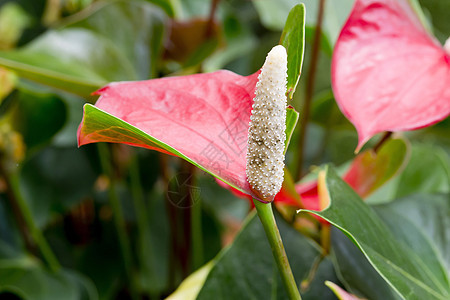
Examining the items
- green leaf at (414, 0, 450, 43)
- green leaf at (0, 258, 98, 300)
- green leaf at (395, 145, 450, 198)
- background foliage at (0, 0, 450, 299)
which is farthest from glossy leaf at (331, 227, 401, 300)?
green leaf at (414, 0, 450, 43)

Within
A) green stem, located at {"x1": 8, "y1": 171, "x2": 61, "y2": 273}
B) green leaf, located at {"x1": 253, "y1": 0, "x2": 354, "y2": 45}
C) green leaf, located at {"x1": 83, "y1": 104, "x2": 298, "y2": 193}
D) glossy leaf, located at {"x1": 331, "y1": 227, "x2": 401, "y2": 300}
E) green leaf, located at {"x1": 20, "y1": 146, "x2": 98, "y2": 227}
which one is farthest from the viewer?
green leaf, located at {"x1": 20, "y1": 146, "x2": 98, "y2": 227}

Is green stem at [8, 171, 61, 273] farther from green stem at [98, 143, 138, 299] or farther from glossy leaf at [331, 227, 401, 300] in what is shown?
glossy leaf at [331, 227, 401, 300]

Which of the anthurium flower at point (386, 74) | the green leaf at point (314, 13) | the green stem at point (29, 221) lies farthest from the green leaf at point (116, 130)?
the green stem at point (29, 221)

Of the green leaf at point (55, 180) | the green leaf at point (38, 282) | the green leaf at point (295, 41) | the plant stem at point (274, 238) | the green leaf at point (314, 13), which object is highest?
the green leaf at point (295, 41)

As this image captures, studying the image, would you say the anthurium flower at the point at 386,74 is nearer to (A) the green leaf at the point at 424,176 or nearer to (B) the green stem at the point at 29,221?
(A) the green leaf at the point at 424,176

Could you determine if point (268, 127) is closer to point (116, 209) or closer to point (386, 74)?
point (386, 74)

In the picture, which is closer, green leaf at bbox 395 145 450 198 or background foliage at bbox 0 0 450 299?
background foliage at bbox 0 0 450 299

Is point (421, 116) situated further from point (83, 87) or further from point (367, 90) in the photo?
point (83, 87)

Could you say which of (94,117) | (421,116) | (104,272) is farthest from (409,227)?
(104,272)
